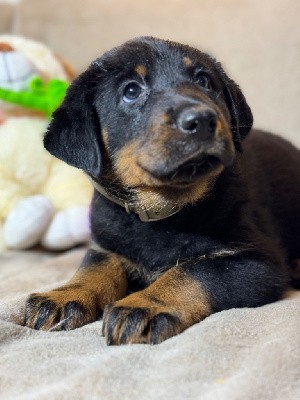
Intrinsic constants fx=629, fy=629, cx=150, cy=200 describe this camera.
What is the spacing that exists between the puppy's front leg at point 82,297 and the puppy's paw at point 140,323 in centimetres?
18

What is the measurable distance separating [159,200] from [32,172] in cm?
141

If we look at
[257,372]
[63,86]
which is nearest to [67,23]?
[63,86]

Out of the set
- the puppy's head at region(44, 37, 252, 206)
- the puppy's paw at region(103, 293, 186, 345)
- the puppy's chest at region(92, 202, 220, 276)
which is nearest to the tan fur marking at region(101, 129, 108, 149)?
the puppy's head at region(44, 37, 252, 206)

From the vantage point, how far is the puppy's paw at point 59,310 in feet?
6.35

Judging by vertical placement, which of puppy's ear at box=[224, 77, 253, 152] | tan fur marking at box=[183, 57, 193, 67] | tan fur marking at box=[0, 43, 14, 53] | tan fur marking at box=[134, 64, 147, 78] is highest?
tan fur marking at box=[183, 57, 193, 67]

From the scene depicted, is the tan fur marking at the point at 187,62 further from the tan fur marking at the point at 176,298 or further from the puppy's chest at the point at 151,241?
the tan fur marking at the point at 176,298

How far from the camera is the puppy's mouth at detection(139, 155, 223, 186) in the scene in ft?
6.14

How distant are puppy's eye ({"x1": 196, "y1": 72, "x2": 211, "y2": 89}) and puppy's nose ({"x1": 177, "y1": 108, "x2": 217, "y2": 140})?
416 mm

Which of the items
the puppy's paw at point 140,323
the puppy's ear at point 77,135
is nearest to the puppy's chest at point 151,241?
the puppy's ear at point 77,135

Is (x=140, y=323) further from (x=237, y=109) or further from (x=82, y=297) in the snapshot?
(x=237, y=109)

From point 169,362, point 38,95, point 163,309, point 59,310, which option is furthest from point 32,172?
point 169,362

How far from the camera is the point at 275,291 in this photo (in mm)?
2092

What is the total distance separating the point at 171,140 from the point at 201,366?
2.15 feet

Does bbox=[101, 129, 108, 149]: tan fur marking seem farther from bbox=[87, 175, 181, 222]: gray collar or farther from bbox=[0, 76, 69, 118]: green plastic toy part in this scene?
bbox=[0, 76, 69, 118]: green plastic toy part
